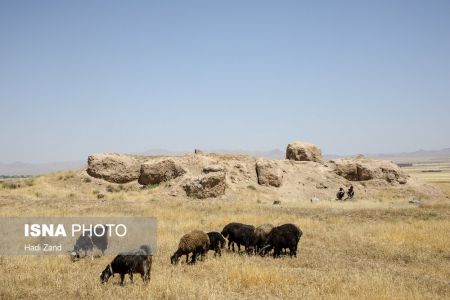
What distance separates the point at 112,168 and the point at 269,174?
1353 centimetres

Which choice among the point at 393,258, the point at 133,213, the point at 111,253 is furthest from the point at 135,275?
the point at 133,213

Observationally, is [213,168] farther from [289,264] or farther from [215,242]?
[289,264]

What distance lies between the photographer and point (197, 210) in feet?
79.4

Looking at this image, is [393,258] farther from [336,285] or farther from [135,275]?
[135,275]

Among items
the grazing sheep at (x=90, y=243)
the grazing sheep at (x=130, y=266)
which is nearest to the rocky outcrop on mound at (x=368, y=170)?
the grazing sheep at (x=90, y=243)

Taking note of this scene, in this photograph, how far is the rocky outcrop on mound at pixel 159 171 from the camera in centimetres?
3569

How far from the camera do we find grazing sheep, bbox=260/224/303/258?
13.4 metres

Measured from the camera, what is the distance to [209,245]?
12828 millimetres

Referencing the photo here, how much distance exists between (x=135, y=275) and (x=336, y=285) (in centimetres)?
492

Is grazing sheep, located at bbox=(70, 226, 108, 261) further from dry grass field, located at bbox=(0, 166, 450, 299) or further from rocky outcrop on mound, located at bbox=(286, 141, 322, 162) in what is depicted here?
rocky outcrop on mound, located at bbox=(286, 141, 322, 162)

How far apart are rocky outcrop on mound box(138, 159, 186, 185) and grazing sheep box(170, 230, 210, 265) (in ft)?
76.2

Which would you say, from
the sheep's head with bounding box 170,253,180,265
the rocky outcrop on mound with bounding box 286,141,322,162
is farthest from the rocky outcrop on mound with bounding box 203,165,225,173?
the sheep's head with bounding box 170,253,180,265

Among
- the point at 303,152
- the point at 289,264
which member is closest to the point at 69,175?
the point at 303,152

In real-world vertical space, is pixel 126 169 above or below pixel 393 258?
above
